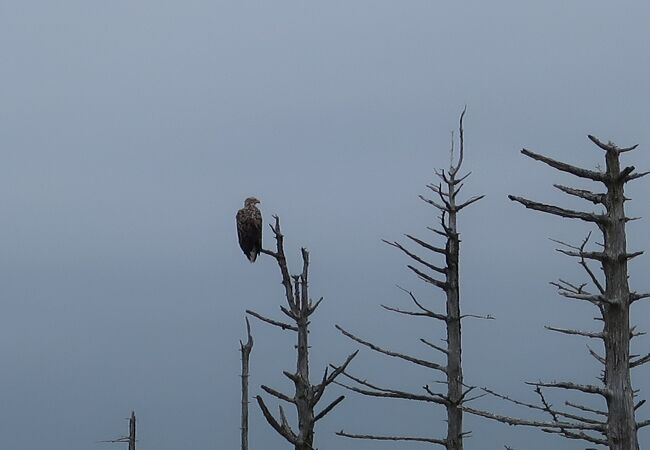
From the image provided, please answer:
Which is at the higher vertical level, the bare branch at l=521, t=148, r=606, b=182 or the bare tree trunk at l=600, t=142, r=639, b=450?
the bare branch at l=521, t=148, r=606, b=182

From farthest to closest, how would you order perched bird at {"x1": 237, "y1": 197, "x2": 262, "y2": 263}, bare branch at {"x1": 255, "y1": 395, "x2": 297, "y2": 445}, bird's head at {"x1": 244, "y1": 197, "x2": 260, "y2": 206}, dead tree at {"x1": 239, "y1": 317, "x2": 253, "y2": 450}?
dead tree at {"x1": 239, "y1": 317, "x2": 253, "y2": 450} < bird's head at {"x1": 244, "y1": 197, "x2": 260, "y2": 206} < perched bird at {"x1": 237, "y1": 197, "x2": 262, "y2": 263} < bare branch at {"x1": 255, "y1": 395, "x2": 297, "y2": 445}

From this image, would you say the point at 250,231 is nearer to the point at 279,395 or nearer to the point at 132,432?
the point at 279,395

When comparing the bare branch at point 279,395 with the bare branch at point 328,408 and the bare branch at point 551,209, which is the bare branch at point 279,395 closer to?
the bare branch at point 328,408

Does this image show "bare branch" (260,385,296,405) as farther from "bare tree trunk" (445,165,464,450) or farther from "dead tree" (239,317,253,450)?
"dead tree" (239,317,253,450)

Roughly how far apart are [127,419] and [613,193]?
2321cm

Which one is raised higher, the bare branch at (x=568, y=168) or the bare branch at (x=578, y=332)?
the bare branch at (x=568, y=168)

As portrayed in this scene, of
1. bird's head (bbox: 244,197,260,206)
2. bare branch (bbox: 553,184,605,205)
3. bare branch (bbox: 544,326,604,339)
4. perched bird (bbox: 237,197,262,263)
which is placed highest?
bird's head (bbox: 244,197,260,206)

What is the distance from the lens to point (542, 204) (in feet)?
30.4

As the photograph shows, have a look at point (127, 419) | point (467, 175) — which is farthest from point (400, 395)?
point (127, 419)

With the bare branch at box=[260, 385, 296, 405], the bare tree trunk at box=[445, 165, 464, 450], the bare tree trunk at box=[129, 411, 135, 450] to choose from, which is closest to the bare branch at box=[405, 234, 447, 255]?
the bare tree trunk at box=[445, 165, 464, 450]

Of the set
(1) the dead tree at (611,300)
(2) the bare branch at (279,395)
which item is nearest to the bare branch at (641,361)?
(1) the dead tree at (611,300)

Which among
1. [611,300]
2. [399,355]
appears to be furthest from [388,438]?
[611,300]

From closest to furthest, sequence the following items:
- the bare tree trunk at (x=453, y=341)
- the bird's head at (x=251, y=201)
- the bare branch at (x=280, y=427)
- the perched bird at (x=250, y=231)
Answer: the bare branch at (x=280, y=427)
the bare tree trunk at (x=453, y=341)
the perched bird at (x=250, y=231)
the bird's head at (x=251, y=201)

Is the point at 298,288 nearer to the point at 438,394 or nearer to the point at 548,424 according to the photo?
the point at 438,394
